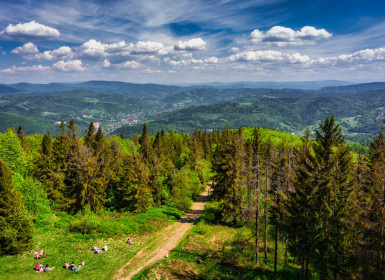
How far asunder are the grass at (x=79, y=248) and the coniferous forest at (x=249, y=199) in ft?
1.74

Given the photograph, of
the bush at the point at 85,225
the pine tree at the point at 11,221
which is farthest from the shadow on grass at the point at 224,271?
the pine tree at the point at 11,221

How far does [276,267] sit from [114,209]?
28424mm

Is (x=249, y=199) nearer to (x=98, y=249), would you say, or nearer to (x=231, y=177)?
(x=231, y=177)

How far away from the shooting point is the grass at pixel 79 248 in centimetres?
2084

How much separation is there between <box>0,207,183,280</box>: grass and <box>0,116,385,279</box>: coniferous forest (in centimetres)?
53

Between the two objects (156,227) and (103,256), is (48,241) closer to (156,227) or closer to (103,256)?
(103,256)

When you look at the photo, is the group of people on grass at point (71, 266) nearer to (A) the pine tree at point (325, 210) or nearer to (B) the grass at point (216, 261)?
(B) the grass at point (216, 261)

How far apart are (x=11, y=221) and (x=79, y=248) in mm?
7640

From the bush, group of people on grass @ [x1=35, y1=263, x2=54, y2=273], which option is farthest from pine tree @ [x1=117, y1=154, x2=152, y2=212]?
group of people on grass @ [x1=35, y1=263, x2=54, y2=273]

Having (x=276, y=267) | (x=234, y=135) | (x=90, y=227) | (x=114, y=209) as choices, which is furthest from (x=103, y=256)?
(x=234, y=135)

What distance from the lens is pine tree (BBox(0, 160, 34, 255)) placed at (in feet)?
72.2

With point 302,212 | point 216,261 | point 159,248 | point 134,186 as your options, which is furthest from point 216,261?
point 134,186

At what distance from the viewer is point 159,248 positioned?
1118 inches

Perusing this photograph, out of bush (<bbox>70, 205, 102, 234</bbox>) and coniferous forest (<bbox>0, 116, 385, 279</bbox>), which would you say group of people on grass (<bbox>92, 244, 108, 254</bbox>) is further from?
bush (<bbox>70, 205, 102, 234</bbox>)
